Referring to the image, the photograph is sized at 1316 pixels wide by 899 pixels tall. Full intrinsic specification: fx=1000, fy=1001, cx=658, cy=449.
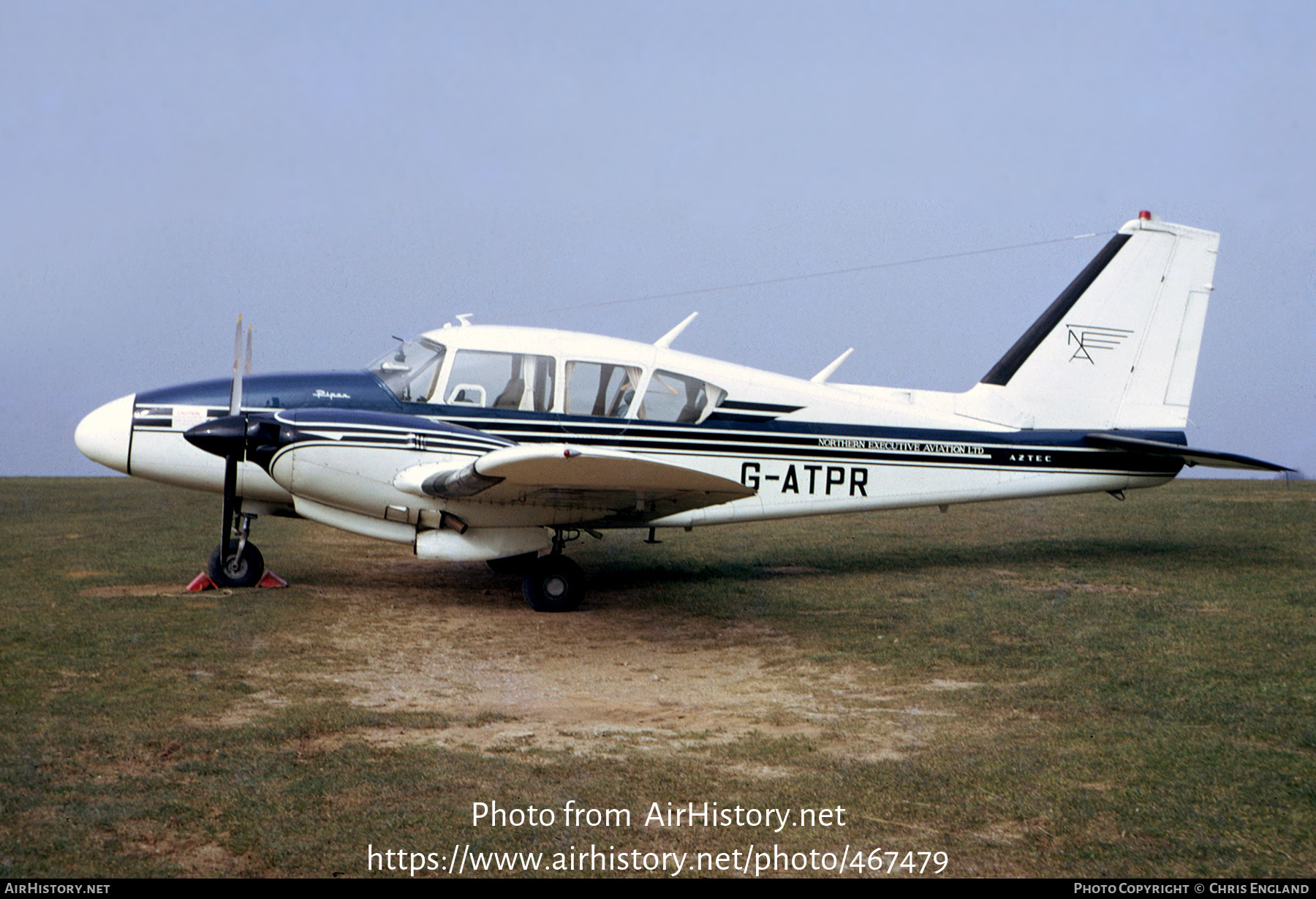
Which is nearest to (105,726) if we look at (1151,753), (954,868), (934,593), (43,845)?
(43,845)

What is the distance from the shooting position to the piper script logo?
11.6m

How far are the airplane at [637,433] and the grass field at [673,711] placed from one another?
2.91ft

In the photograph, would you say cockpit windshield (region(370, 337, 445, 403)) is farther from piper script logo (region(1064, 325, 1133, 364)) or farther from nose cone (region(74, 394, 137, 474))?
piper script logo (region(1064, 325, 1133, 364))

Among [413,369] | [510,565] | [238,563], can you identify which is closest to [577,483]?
[413,369]

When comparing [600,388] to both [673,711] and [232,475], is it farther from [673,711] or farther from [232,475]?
[673,711]

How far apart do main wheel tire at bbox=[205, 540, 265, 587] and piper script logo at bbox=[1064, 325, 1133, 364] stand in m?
9.14

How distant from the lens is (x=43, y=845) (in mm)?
3846

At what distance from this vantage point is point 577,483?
8.28 m

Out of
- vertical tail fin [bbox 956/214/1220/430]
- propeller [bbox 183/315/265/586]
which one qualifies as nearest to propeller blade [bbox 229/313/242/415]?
propeller [bbox 183/315/265/586]

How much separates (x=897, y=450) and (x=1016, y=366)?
6.32 ft

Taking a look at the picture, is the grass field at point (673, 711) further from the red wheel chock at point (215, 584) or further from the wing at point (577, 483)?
the wing at point (577, 483)

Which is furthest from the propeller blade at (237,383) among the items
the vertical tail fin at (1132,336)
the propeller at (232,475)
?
the vertical tail fin at (1132,336)

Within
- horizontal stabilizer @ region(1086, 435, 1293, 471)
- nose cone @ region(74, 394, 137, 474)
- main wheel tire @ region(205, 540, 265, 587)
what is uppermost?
horizontal stabilizer @ region(1086, 435, 1293, 471)
